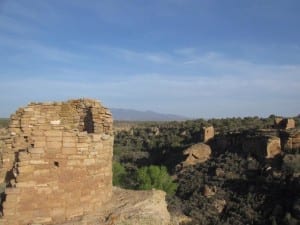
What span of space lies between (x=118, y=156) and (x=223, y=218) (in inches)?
802

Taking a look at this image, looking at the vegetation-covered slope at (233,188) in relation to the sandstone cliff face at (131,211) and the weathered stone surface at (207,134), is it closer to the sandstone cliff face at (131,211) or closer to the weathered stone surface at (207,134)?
the weathered stone surface at (207,134)

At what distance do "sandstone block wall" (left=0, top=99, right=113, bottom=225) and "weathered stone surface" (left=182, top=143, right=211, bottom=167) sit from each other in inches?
1224

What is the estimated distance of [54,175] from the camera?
7.62 meters

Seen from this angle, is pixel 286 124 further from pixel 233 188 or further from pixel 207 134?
pixel 233 188

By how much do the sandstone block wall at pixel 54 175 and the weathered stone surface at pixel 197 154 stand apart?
102 feet

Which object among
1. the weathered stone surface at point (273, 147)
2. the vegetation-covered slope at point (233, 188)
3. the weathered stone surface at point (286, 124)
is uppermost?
the weathered stone surface at point (286, 124)

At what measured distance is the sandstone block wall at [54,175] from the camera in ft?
24.2

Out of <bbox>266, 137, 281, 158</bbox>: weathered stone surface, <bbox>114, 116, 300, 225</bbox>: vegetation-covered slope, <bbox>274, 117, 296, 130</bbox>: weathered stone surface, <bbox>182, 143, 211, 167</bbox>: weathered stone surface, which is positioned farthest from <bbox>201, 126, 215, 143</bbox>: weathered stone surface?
<bbox>266, 137, 281, 158</bbox>: weathered stone surface

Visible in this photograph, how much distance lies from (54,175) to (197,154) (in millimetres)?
33387

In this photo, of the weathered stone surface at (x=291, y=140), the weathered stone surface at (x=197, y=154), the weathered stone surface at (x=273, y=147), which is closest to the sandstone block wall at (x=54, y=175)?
the weathered stone surface at (x=273, y=147)

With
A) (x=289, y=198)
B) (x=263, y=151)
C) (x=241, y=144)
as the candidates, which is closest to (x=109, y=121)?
(x=289, y=198)

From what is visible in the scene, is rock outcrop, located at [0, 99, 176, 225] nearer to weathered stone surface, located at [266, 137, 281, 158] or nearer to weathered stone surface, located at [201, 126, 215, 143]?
weathered stone surface, located at [266, 137, 281, 158]

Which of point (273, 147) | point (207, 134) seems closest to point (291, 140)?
point (273, 147)

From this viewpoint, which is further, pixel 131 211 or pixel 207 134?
pixel 207 134
